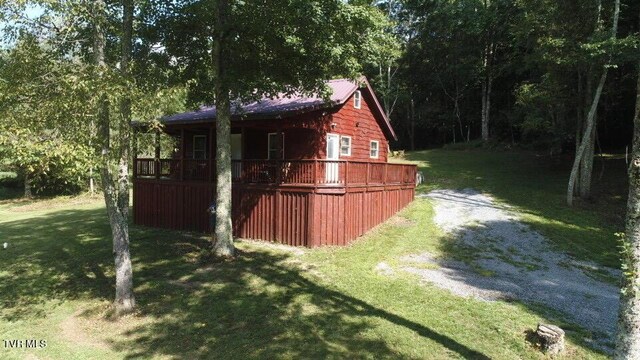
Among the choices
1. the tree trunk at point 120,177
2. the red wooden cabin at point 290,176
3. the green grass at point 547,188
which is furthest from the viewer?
the green grass at point 547,188

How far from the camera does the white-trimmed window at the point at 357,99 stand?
18116mm

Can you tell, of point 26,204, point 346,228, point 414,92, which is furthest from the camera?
point 414,92

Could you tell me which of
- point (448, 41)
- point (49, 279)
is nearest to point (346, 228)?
point (49, 279)

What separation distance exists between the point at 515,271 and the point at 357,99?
996 cm

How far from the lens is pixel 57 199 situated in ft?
95.8

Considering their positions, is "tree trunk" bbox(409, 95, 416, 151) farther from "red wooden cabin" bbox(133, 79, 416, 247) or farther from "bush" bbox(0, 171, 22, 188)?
"bush" bbox(0, 171, 22, 188)

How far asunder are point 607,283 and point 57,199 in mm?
31790

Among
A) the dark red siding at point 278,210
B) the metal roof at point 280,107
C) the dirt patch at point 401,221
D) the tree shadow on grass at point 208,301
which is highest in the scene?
the metal roof at point 280,107

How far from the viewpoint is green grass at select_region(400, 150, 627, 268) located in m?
14.9

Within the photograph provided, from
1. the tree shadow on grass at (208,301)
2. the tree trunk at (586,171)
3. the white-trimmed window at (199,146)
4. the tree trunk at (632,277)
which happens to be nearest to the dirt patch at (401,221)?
the tree shadow on grass at (208,301)

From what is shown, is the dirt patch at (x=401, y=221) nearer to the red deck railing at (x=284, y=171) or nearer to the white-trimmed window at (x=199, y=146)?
the red deck railing at (x=284, y=171)

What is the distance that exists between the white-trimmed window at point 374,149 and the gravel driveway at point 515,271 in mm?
5098

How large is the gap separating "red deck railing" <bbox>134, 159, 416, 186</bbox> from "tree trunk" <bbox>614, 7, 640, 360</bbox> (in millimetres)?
8880

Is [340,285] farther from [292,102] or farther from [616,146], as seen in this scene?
[616,146]
